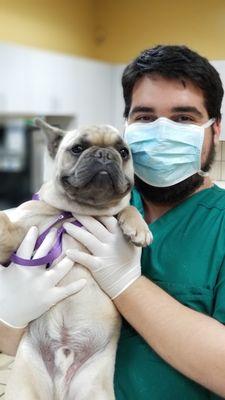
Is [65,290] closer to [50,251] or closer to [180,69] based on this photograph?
[50,251]

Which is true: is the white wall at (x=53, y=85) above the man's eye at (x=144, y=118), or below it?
above

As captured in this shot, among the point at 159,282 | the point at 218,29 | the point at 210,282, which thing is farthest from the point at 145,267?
the point at 218,29

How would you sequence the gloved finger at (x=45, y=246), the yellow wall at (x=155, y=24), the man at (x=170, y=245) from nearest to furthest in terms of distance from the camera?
1. the man at (x=170, y=245)
2. the gloved finger at (x=45, y=246)
3. the yellow wall at (x=155, y=24)

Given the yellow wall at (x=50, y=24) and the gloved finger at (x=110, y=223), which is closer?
the gloved finger at (x=110, y=223)

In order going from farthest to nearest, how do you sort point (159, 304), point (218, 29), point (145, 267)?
1. point (218, 29)
2. point (145, 267)
3. point (159, 304)

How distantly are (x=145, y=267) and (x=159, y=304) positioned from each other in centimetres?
15

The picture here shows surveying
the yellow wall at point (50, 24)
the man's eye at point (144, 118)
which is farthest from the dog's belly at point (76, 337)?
the yellow wall at point (50, 24)

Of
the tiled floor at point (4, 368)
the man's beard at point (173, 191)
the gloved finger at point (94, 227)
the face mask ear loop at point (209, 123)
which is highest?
the face mask ear loop at point (209, 123)

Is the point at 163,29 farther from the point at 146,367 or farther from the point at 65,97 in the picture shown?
the point at 146,367

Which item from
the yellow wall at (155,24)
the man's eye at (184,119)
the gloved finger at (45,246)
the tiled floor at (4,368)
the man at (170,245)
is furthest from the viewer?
the yellow wall at (155,24)

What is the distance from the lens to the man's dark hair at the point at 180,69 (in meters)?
1.10

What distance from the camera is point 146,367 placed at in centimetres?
103

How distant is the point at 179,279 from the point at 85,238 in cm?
22

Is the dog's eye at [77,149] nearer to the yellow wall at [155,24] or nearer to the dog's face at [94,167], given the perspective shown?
the dog's face at [94,167]
